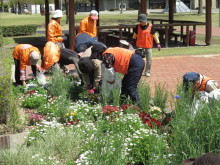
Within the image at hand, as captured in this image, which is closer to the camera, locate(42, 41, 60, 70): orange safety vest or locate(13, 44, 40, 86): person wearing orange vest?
locate(13, 44, 40, 86): person wearing orange vest

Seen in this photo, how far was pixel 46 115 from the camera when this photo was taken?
6180 mm

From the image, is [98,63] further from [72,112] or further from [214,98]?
[214,98]

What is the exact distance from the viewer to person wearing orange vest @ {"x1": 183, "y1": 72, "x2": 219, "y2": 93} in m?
5.35

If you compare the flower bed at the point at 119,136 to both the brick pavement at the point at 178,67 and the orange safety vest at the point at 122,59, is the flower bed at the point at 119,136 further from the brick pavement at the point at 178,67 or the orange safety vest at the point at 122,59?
the brick pavement at the point at 178,67

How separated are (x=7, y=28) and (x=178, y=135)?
22.6 meters


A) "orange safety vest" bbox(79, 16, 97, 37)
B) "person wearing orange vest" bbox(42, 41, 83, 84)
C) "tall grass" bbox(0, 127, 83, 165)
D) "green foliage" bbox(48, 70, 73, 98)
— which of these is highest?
"orange safety vest" bbox(79, 16, 97, 37)

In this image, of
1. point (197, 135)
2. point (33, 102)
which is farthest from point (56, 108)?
point (197, 135)

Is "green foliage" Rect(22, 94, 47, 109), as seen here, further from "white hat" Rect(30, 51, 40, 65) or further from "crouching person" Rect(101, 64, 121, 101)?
"white hat" Rect(30, 51, 40, 65)

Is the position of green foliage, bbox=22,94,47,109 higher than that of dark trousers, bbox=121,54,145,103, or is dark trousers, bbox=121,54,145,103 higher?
dark trousers, bbox=121,54,145,103

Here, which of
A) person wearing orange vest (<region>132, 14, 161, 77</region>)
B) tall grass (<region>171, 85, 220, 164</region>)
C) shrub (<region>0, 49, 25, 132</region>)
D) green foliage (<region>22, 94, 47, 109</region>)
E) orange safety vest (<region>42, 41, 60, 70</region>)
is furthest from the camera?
person wearing orange vest (<region>132, 14, 161, 77</region>)

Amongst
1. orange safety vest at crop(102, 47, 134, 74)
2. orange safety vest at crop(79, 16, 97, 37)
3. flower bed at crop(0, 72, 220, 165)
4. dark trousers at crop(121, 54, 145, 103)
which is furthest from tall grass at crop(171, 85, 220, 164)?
orange safety vest at crop(79, 16, 97, 37)

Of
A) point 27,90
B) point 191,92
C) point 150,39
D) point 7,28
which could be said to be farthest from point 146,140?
point 7,28

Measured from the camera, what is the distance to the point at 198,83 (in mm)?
5410

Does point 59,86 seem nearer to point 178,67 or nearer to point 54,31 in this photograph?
point 54,31
